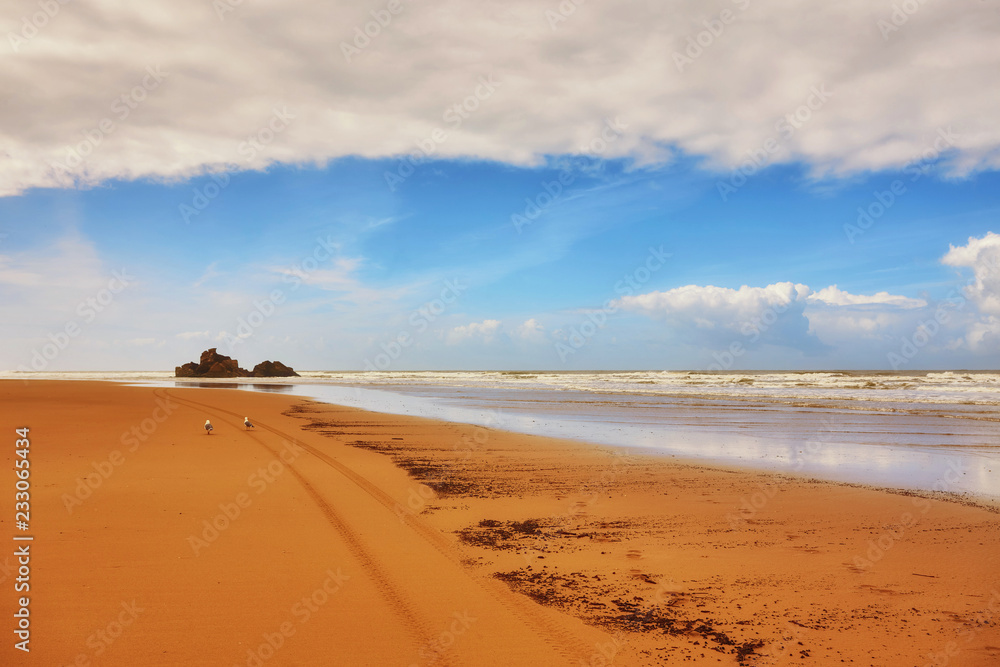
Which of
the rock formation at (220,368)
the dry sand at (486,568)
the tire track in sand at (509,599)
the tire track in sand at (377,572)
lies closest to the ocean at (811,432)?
the dry sand at (486,568)

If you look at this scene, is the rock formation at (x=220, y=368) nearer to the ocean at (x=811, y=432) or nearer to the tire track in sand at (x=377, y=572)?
the ocean at (x=811, y=432)

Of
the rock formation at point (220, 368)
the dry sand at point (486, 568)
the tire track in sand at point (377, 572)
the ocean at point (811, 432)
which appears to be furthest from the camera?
the rock formation at point (220, 368)

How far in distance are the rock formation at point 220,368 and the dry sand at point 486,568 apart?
84.5 metres

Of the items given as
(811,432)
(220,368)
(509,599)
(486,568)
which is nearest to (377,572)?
(486,568)

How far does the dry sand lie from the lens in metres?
4.32

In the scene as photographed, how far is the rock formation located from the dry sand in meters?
84.5

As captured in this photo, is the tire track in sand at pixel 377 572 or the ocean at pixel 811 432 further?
the ocean at pixel 811 432

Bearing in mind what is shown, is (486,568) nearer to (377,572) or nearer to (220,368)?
(377,572)

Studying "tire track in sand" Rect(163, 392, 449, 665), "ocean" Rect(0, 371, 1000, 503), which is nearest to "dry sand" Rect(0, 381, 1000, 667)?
"tire track in sand" Rect(163, 392, 449, 665)

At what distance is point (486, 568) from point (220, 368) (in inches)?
3673

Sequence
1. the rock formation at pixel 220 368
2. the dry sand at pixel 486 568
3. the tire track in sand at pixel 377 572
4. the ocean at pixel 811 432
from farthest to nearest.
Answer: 1. the rock formation at pixel 220 368
2. the ocean at pixel 811 432
3. the tire track in sand at pixel 377 572
4. the dry sand at pixel 486 568

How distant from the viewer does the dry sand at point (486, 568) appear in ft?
14.2

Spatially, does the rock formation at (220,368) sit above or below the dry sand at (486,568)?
above

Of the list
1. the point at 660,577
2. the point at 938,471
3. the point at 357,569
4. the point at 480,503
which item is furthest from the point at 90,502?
the point at 938,471
